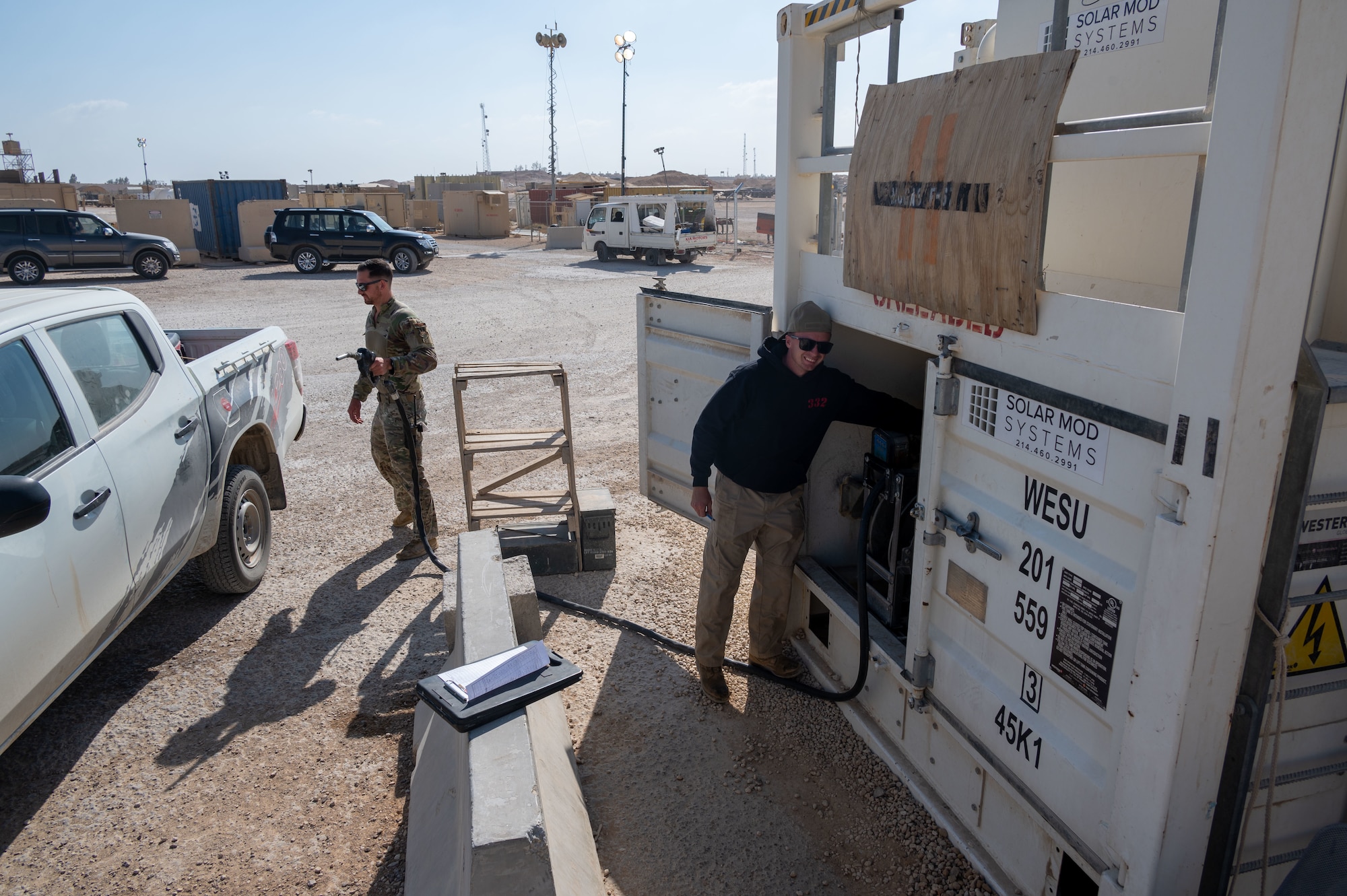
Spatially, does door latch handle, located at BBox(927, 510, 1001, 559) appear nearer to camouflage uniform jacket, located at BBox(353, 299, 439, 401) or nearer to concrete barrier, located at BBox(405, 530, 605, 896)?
concrete barrier, located at BBox(405, 530, 605, 896)

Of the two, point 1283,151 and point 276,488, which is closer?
point 1283,151

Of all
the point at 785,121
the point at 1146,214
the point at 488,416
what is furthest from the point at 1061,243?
the point at 488,416

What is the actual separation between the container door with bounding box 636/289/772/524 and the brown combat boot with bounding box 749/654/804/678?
2.50 feet

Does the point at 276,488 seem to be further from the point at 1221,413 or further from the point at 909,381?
the point at 1221,413

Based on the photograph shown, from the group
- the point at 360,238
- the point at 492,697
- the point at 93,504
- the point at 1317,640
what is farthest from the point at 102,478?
the point at 360,238

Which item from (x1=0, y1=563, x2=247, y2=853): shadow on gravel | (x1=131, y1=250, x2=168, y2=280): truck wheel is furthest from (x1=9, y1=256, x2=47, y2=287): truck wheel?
(x1=0, y1=563, x2=247, y2=853): shadow on gravel

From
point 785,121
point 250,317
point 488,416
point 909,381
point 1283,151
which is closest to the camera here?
point 1283,151

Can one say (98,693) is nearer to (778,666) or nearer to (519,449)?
(519,449)

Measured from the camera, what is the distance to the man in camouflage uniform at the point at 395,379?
5.95 meters

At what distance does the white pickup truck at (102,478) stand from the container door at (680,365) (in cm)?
250

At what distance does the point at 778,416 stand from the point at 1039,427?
152 cm

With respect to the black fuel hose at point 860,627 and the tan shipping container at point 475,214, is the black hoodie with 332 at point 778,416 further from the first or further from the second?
the tan shipping container at point 475,214

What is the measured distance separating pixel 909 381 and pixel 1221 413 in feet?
8.92

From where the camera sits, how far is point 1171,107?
11.9 feet
